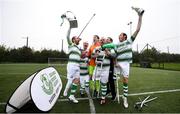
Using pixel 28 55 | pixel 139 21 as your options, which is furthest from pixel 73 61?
pixel 28 55

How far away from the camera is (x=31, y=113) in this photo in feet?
19.6

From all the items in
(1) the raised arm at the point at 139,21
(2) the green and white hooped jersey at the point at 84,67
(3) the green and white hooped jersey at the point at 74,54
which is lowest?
(2) the green and white hooped jersey at the point at 84,67

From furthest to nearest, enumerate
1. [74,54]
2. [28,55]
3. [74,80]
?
1. [28,55]
2. [74,80]
3. [74,54]

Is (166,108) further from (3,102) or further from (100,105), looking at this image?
(3,102)

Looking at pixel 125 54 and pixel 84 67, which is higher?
pixel 125 54

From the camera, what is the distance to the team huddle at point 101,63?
7.54m

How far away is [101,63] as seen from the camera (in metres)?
7.84

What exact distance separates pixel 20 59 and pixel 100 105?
53181 millimetres

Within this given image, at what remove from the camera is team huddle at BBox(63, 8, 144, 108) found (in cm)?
754

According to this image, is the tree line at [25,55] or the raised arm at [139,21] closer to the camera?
the raised arm at [139,21]

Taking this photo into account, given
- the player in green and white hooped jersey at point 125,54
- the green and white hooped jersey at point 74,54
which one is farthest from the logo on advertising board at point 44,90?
the player in green and white hooped jersey at point 125,54

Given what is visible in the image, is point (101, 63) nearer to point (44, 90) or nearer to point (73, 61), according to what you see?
point (73, 61)

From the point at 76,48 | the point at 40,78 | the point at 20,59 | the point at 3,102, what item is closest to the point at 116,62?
the point at 76,48

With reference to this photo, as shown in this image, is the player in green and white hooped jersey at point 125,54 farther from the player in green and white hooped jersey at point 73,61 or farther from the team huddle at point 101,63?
the player in green and white hooped jersey at point 73,61
